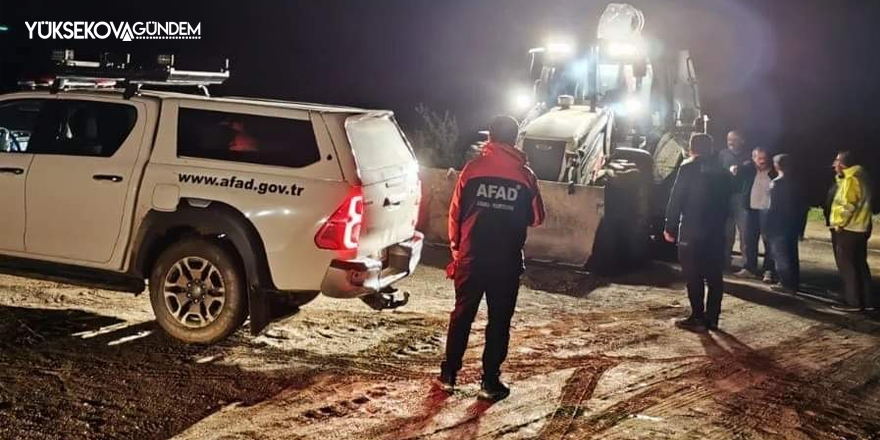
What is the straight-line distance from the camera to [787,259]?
34.7 feet

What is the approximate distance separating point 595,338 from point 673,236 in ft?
4.37

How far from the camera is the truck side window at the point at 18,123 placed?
7473 millimetres

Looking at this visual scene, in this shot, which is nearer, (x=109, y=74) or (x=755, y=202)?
(x=109, y=74)

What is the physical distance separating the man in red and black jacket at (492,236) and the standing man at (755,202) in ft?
19.6

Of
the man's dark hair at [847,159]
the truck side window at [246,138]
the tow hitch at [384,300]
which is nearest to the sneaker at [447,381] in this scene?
the tow hitch at [384,300]

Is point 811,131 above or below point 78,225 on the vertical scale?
above

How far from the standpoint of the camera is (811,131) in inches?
1243

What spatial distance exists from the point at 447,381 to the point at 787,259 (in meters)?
5.83

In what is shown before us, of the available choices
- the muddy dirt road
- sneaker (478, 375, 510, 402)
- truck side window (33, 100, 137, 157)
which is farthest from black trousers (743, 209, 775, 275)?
truck side window (33, 100, 137, 157)

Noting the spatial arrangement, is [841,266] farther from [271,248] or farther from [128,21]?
[128,21]

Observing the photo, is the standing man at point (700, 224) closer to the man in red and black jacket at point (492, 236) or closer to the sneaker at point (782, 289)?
the sneaker at point (782, 289)

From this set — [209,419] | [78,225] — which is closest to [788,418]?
[209,419]

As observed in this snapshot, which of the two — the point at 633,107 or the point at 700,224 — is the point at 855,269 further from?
the point at 633,107

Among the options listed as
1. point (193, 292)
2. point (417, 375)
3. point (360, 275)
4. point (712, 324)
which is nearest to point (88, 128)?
point (193, 292)
